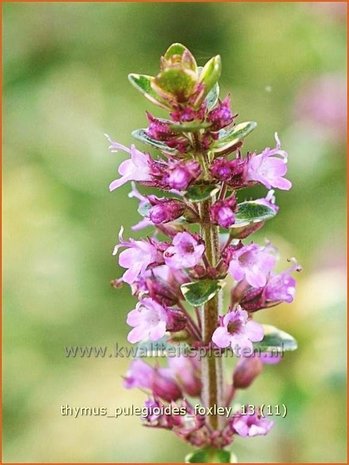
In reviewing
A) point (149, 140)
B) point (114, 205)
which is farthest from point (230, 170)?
point (114, 205)

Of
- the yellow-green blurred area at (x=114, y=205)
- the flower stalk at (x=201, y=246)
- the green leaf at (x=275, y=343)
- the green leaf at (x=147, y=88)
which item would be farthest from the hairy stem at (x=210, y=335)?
the yellow-green blurred area at (x=114, y=205)

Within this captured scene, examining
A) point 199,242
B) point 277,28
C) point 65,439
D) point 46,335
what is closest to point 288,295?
point 199,242

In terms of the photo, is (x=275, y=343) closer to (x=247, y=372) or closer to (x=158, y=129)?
(x=247, y=372)

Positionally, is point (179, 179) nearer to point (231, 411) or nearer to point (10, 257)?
point (231, 411)

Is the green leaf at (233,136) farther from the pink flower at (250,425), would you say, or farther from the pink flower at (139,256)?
the pink flower at (250,425)

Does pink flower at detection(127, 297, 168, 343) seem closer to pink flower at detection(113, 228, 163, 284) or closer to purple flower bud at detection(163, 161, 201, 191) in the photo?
pink flower at detection(113, 228, 163, 284)

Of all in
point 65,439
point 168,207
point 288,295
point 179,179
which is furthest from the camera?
point 65,439
